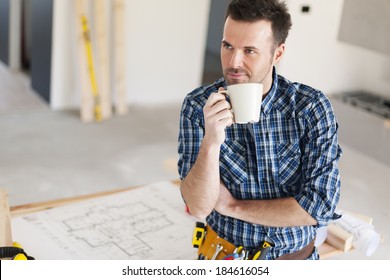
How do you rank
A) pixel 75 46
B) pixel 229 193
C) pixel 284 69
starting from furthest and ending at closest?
pixel 75 46
pixel 284 69
pixel 229 193

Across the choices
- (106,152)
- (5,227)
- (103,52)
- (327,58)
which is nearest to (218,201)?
(5,227)

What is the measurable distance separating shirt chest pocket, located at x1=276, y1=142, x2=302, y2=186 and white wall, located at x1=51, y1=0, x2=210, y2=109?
313cm

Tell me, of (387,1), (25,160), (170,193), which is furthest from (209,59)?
(170,193)

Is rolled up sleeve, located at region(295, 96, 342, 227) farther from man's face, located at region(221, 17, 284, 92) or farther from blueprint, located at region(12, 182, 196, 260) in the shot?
blueprint, located at region(12, 182, 196, 260)

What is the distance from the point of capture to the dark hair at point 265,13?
106 cm

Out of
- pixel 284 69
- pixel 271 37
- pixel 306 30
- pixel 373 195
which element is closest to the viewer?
pixel 271 37

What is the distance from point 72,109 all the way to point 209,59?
2.30m

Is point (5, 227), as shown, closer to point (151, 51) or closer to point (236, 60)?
point (236, 60)

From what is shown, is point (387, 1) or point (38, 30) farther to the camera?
point (38, 30)

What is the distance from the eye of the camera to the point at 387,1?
11.0 feet

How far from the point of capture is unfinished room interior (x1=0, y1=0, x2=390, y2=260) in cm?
220

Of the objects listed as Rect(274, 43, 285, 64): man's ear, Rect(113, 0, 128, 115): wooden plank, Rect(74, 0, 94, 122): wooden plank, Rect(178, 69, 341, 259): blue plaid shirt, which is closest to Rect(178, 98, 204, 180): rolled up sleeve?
Rect(178, 69, 341, 259): blue plaid shirt

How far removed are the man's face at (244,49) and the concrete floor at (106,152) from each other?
142cm
